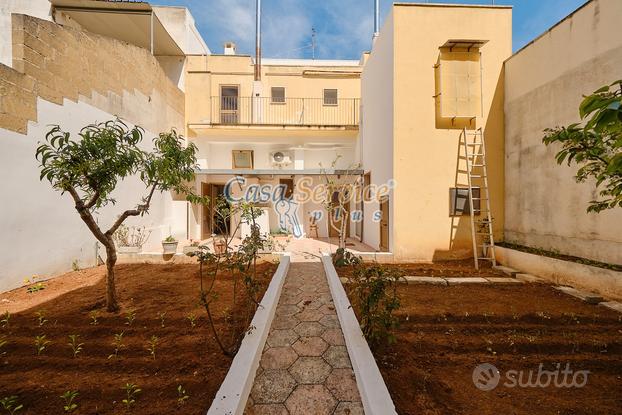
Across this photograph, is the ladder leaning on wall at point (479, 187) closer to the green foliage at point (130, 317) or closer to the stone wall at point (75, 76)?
the green foliage at point (130, 317)

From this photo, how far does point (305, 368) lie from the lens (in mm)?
2850

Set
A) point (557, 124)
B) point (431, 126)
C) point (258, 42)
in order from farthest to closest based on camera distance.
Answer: point (258, 42)
point (431, 126)
point (557, 124)

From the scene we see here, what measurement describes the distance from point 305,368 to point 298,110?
12.2 meters

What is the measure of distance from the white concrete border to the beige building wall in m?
1.38

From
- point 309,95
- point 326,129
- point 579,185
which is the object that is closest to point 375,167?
point 326,129

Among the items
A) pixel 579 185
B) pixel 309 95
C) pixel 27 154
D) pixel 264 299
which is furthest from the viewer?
pixel 309 95

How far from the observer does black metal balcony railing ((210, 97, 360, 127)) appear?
12.7m

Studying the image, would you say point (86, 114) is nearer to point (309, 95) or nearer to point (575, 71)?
point (309, 95)

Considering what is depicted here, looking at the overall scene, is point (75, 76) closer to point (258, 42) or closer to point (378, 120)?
point (378, 120)

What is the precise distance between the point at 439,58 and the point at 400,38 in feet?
4.24

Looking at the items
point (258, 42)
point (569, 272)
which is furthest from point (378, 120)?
point (258, 42)

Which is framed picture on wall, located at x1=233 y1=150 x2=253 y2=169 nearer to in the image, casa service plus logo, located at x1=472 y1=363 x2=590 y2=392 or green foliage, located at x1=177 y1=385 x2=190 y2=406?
green foliage, located at x1=177 y1=385 x2=190 y2=406

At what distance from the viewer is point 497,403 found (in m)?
2.40

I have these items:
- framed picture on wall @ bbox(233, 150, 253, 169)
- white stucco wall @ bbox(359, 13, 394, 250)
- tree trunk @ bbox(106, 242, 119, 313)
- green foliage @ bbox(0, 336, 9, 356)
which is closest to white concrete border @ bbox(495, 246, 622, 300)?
white stucco wall @ bbox(359, 13, 394, 250)
